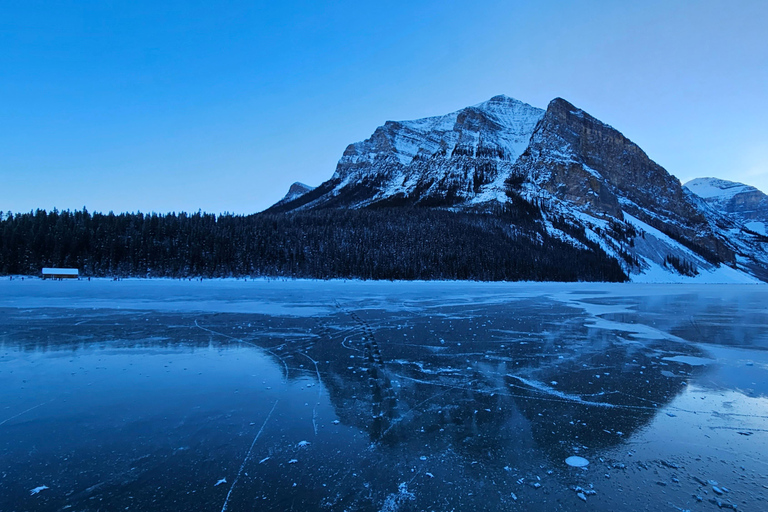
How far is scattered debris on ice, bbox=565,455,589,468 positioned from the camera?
432 cm

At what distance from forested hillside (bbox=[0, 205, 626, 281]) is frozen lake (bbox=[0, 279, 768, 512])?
6600 centimetres

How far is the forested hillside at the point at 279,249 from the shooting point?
66688 mm

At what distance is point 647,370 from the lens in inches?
330

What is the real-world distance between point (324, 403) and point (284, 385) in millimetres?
1332

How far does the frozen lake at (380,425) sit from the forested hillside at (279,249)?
66.0 m

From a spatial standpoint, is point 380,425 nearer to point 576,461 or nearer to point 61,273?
point 576,461

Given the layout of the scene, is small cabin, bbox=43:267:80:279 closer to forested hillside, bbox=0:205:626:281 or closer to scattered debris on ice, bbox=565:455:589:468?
forested hillside, bbox=0:205:626:281

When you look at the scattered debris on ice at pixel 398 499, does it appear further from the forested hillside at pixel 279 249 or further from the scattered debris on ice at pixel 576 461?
the forested hillside at pixel 279 249

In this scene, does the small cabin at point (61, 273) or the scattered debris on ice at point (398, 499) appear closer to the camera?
the scattered debris on ice at point (398, 499)

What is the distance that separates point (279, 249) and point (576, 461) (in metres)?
82.3

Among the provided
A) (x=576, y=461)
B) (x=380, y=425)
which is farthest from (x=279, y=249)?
(x=576, y=461)

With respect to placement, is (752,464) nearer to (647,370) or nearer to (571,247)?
(647,370)

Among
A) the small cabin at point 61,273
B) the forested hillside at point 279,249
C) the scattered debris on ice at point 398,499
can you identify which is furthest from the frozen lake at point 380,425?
the forested hillside at point 279,249

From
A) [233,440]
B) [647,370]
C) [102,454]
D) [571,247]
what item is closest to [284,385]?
[233,440]
